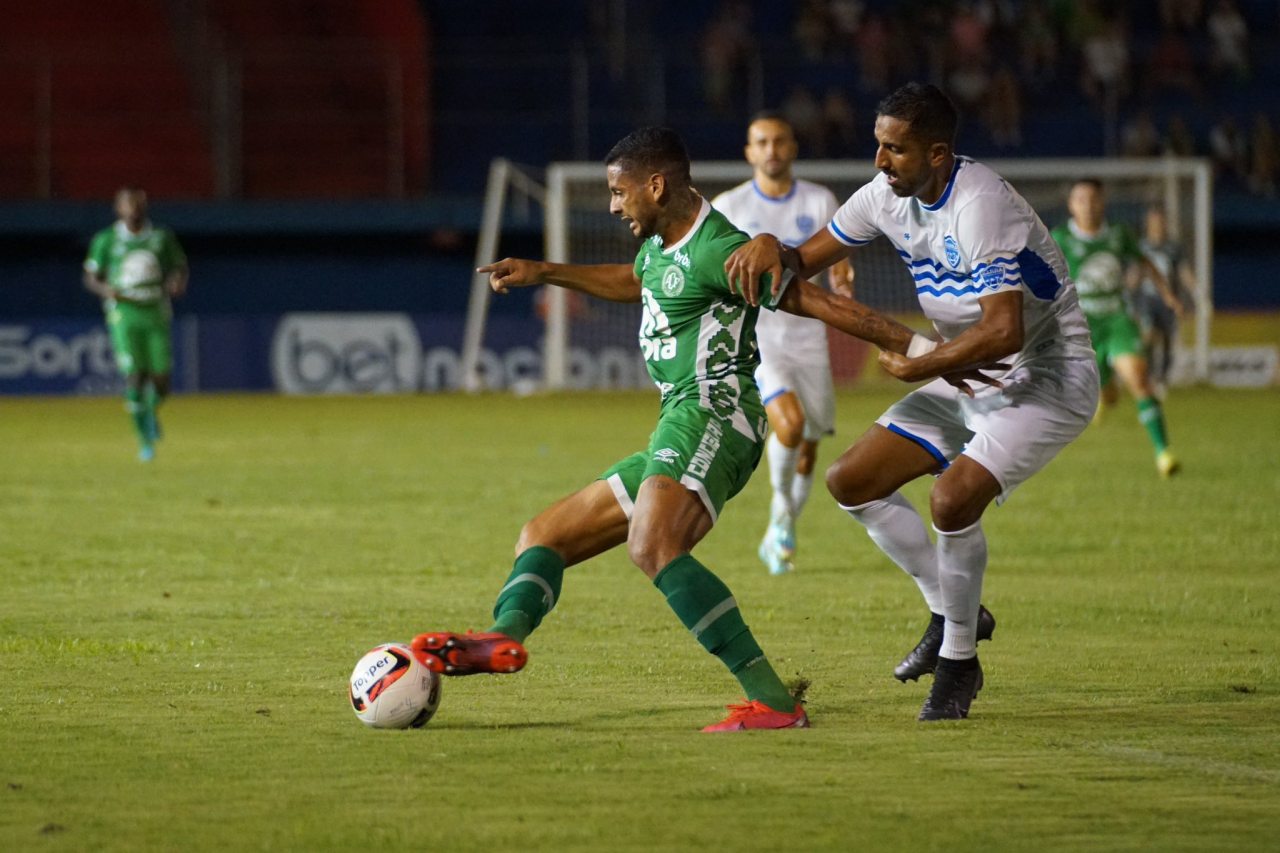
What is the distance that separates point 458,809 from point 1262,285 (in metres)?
35.3

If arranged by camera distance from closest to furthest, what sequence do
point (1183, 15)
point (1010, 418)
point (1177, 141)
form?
point (1010, 418) → point (1177, 141) → point (1183, 15)

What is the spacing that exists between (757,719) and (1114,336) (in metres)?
11.2

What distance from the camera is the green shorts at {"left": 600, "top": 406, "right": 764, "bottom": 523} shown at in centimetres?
636

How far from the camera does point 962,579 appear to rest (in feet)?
22.0

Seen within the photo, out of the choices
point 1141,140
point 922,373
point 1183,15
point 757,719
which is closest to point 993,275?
point 922,373

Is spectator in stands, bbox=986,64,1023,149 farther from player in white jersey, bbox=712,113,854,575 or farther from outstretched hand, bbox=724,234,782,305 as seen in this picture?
outstretched hand, bbox=724,234,782,305

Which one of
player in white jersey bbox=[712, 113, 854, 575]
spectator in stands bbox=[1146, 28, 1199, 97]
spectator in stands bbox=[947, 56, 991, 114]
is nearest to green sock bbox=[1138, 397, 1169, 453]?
player in white jersey bbox=[712, 113, 854, 575]

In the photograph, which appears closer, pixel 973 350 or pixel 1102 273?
pixel 973 350

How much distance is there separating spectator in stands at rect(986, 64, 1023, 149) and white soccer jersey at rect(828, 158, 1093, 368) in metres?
30.1

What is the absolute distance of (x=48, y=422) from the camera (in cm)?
2528

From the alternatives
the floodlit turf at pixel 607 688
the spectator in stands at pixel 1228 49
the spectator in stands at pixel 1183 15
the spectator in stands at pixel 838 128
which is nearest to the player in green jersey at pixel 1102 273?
the floodlit turf at pixel 607 688

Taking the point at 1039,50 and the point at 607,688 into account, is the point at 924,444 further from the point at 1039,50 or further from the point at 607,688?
the point at 1039,50

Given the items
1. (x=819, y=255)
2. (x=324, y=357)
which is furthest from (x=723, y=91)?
(x=819, y=255)

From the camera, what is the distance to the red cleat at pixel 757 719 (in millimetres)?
6266
